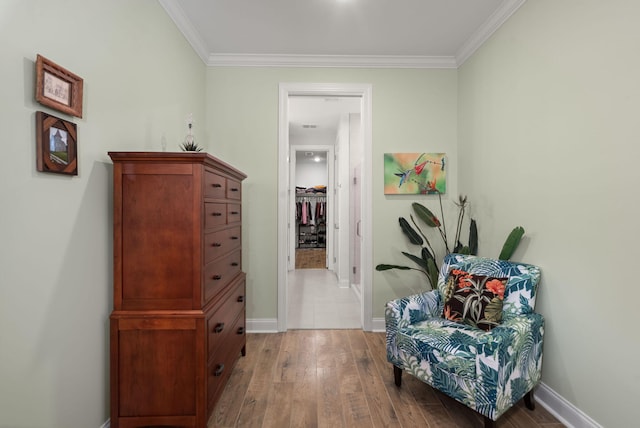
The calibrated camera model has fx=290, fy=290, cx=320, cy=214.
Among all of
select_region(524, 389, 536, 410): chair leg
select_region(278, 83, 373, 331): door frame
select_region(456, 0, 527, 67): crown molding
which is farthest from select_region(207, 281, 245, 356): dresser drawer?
select_region(456, 0, 527, 67): crown molding

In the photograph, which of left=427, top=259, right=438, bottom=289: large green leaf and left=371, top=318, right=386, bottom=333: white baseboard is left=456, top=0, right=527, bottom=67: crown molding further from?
left=371, top=318, right=386, bottom=333: white baseboard

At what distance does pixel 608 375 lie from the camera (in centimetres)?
152

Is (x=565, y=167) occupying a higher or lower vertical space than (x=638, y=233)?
higher

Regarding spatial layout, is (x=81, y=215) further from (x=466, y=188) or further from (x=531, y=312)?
(x=466, y=188)

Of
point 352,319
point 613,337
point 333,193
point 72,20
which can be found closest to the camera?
point 72,20

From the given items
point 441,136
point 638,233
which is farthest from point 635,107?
point 441,136

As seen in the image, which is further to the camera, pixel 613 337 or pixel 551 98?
pixel 551 98

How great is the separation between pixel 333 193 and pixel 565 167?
440cm

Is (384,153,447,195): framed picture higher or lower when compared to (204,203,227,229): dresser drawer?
higher

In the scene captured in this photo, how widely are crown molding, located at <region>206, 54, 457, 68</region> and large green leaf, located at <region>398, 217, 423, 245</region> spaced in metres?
1.64

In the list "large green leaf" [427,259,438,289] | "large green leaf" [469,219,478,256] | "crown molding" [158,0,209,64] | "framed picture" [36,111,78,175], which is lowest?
"large green leaf" [427,259,438,289]

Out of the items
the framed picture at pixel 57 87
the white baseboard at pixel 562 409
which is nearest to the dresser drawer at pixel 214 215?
the framed picture at pixel 57 87

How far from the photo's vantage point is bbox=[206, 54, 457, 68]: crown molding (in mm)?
2969

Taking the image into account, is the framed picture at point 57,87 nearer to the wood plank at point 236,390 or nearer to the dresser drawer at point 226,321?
the dresser drawer at point 226,321
